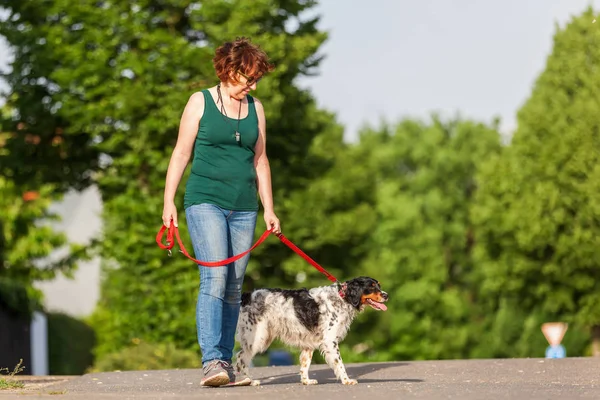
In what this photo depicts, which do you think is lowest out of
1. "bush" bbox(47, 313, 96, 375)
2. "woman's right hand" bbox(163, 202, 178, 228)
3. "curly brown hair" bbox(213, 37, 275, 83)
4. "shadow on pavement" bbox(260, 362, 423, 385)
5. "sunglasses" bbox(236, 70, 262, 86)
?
"bush" bbox(47, 313, 96, 375)

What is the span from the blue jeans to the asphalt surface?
355 millimetres

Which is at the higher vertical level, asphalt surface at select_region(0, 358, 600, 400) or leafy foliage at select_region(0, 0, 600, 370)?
leafy foliage at select_region(0, 0, 600, 370)

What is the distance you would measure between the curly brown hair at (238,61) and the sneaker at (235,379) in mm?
2160

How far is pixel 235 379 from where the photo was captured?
384 inches

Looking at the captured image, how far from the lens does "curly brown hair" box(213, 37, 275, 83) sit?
930cm

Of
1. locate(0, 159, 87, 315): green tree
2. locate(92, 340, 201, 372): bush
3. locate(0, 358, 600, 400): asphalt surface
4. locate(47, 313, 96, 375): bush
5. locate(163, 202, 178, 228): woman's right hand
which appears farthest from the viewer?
locate(0, 159, 87, 315): green tree

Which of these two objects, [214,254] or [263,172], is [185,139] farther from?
[214,254]

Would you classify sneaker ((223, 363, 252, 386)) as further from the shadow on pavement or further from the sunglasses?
the sunglasses

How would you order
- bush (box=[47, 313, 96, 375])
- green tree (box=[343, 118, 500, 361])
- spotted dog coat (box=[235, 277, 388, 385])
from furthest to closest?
green tree (box=[343, 118, 500, 361]) → bush (box=[47, 313, 96, 375]) → spotted dog coat (box=[235, 277, 388, 385])

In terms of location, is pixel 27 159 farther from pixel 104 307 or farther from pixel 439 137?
pixel 439 137

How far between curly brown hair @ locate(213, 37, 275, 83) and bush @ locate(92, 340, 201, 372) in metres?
9.49

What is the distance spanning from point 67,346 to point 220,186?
75.4 feet

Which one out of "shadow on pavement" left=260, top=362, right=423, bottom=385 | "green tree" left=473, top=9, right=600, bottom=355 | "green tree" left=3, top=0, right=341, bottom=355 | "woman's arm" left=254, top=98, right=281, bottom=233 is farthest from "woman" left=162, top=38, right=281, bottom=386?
"green tree" left=473, top=9, right=600, bottom=355

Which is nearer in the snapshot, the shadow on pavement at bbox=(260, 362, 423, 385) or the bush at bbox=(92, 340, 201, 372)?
the shadow on pavement at bbox=(260, 362, 423, 385)
